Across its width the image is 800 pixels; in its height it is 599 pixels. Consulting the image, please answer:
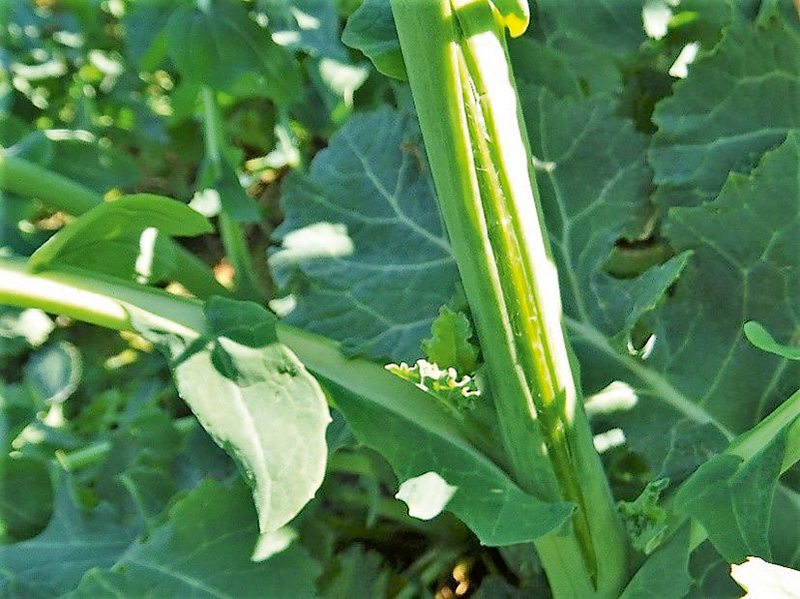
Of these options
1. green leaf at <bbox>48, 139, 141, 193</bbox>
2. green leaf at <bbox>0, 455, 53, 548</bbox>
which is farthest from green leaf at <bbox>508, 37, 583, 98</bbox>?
green leaf at <bbox>0, 455, 53, 548</bbox>

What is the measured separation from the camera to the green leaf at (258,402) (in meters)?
0.64

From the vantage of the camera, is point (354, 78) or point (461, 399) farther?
point (354, 78)

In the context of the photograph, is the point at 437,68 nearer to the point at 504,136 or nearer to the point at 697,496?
the point at 504,136

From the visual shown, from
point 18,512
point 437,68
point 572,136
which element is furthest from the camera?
point 18,512

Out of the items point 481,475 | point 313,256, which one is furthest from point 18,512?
point 481,475

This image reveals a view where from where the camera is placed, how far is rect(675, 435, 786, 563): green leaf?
0.64 metres

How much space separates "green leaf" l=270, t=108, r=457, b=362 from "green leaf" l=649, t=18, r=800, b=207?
0.23 m

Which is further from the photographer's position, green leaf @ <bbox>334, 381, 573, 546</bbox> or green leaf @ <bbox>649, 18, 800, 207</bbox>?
green leaf @ <bbox>649, 18, 800, 207</bbox>

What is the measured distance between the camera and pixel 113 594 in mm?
724

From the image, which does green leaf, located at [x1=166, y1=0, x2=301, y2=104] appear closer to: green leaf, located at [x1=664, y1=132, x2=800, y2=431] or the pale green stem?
the pale green stem

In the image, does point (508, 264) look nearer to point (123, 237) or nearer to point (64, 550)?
point (123, 237)

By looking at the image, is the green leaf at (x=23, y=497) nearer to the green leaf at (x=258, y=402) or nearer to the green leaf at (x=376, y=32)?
the green leaf at (x=258, y=402)

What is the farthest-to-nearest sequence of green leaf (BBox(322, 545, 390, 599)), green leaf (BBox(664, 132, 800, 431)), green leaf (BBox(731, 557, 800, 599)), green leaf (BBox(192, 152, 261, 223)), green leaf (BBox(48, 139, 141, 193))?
green leaf (BBox(48, 139, 141, 193)) → green leaf (BBox(192, 152, 261, 223)) → green leaf (BBox(322, 545, 390, 599)) → green leaf (BBox(664, 132, 800, 431)) → green leaf (BBox(731, 557, 800, 599))

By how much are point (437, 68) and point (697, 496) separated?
1.15 ft
